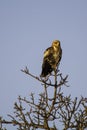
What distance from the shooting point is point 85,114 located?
7195 mm

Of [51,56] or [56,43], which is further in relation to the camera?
[56,43]

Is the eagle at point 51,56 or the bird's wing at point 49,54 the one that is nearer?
the eagle at point 51,56

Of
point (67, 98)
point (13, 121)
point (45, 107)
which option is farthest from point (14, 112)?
point (67, 98)

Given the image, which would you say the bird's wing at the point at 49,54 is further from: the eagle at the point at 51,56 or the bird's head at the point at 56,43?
the bird's head at the point at 56,43

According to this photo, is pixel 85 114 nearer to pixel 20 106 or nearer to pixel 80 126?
pixel 80 126

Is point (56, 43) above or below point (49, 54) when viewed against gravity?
above

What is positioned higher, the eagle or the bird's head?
the bird's head

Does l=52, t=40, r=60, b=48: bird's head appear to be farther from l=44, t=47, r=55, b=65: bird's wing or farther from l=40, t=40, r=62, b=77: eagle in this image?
l=44, t=47, r=55, b=65: bird's wing

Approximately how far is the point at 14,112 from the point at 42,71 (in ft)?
14.9

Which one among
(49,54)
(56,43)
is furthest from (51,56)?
(56,43)

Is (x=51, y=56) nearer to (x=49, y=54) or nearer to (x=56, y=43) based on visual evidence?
(x=49, y=54)

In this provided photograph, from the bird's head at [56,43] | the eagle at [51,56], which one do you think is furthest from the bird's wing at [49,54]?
the bird's head at [56,43]

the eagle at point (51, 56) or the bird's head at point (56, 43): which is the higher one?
the bird's head at point (56, 43)

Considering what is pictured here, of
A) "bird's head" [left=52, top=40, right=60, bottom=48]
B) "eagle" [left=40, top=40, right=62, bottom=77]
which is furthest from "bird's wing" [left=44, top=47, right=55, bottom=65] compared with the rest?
"bird's head" [left=52, top=40, right=60, bottom=48]
